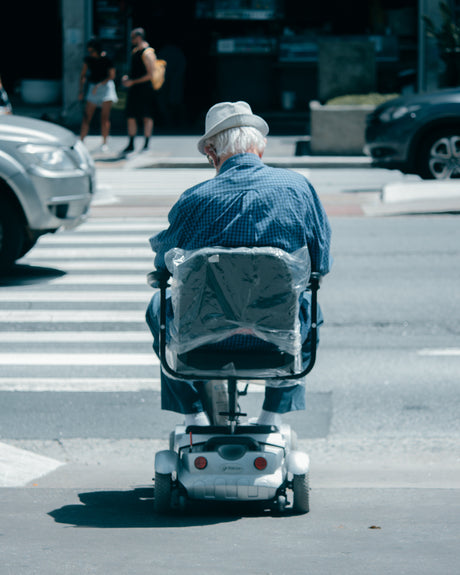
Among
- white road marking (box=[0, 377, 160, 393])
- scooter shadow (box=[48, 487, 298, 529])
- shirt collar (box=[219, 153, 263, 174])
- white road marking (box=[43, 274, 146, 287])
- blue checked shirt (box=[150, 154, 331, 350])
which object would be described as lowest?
white road marking (box=[43, 274, 146, 287])

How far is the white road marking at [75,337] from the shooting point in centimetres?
812

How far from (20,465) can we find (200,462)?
4.35ft

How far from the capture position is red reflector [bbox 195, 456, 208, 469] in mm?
4520

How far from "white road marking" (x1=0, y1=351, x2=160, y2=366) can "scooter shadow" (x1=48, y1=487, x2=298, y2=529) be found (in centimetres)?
259

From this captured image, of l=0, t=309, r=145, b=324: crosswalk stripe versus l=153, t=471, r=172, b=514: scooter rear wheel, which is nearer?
l=153, t=471, r=172, b=514: scooter rear wheel

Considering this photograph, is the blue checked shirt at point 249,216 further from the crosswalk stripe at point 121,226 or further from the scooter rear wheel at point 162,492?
the crosswalk stripe at point 121,226

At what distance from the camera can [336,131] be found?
20812 millimetres

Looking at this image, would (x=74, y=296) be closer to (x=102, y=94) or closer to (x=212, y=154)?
(x=212, y=154)

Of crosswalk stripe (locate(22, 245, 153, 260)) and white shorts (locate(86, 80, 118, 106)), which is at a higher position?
white shorts (locate(86, 80, 118, 106))

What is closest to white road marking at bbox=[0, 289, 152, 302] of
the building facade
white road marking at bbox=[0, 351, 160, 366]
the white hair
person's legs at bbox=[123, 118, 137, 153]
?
white road marking at bbox=[0, 351, 160, 366]

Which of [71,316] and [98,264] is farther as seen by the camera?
[98,264]

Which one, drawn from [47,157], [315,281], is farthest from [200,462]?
[47,157]

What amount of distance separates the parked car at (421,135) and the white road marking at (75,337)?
8.83 m

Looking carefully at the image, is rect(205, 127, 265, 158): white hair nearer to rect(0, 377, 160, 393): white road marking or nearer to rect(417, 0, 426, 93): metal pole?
rect(0, 377, 160, 393): white road marking
